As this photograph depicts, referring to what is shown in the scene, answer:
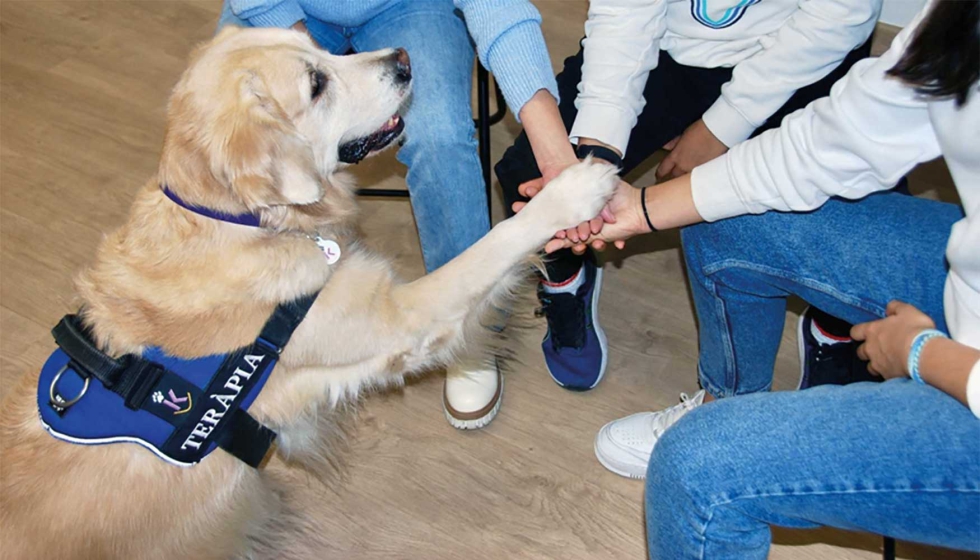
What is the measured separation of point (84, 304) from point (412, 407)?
0.83 metres

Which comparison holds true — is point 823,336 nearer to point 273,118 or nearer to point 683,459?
point 683,459

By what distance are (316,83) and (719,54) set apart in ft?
2.77

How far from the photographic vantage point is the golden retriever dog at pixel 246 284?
4.31 feet

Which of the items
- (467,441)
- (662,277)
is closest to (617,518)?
(467,441)

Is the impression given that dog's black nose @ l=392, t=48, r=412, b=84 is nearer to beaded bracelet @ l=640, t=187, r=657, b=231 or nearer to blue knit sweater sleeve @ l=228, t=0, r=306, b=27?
blue knit sweater sleeve @ l=228, t=0, r=306, b=27

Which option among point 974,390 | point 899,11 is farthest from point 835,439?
point 899,11

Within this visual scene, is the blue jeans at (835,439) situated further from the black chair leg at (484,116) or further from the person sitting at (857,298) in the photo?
the black chair leg at (484,116)

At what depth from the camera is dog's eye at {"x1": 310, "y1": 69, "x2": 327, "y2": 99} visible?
1.45 meters

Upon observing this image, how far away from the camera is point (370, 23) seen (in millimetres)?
1844

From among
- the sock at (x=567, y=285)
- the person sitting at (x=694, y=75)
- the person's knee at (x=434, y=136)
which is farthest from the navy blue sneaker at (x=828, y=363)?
the person's knee at (x=434, y=136)

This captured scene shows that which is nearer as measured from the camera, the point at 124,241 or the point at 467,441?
the point at 124,241

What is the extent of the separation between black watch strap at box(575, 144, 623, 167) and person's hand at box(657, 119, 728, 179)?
21 cm

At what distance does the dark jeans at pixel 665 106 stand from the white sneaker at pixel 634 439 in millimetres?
415

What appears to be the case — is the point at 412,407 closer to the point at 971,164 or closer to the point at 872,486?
the point at 872,486
